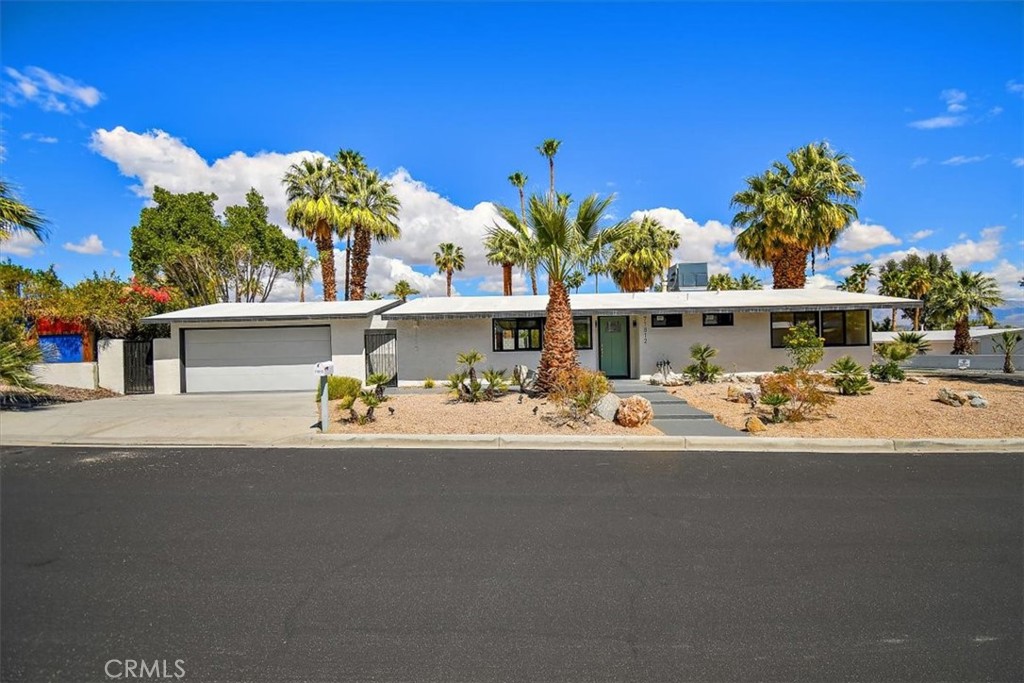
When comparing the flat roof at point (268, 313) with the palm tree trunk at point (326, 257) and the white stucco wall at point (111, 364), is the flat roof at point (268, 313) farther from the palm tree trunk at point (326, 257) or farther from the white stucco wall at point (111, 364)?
the palm tree trunk at point (326, 257)

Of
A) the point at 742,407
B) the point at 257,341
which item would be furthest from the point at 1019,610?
the point at 257,341

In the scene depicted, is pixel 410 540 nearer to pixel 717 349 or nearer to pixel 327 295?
pixel 717 349

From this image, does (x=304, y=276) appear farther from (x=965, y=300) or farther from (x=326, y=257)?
(x=965, y=300)

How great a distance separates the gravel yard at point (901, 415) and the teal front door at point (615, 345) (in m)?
4.50

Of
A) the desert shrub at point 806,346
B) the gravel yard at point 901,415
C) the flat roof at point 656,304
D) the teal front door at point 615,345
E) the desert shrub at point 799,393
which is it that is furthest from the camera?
the teal front door at point 615,345

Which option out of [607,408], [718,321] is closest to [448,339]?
[607,408]

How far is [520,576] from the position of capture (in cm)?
398

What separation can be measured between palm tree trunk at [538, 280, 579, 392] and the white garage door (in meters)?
8.47

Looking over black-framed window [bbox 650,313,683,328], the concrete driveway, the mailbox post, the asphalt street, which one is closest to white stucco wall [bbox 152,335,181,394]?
the concrete driveway

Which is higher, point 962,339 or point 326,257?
point 326,257

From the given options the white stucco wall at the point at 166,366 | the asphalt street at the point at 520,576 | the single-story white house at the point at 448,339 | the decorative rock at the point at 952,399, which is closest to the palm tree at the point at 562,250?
the single-story white house at the point at 448,339

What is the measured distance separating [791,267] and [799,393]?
49.1ft

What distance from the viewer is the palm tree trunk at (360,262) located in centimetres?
2667
